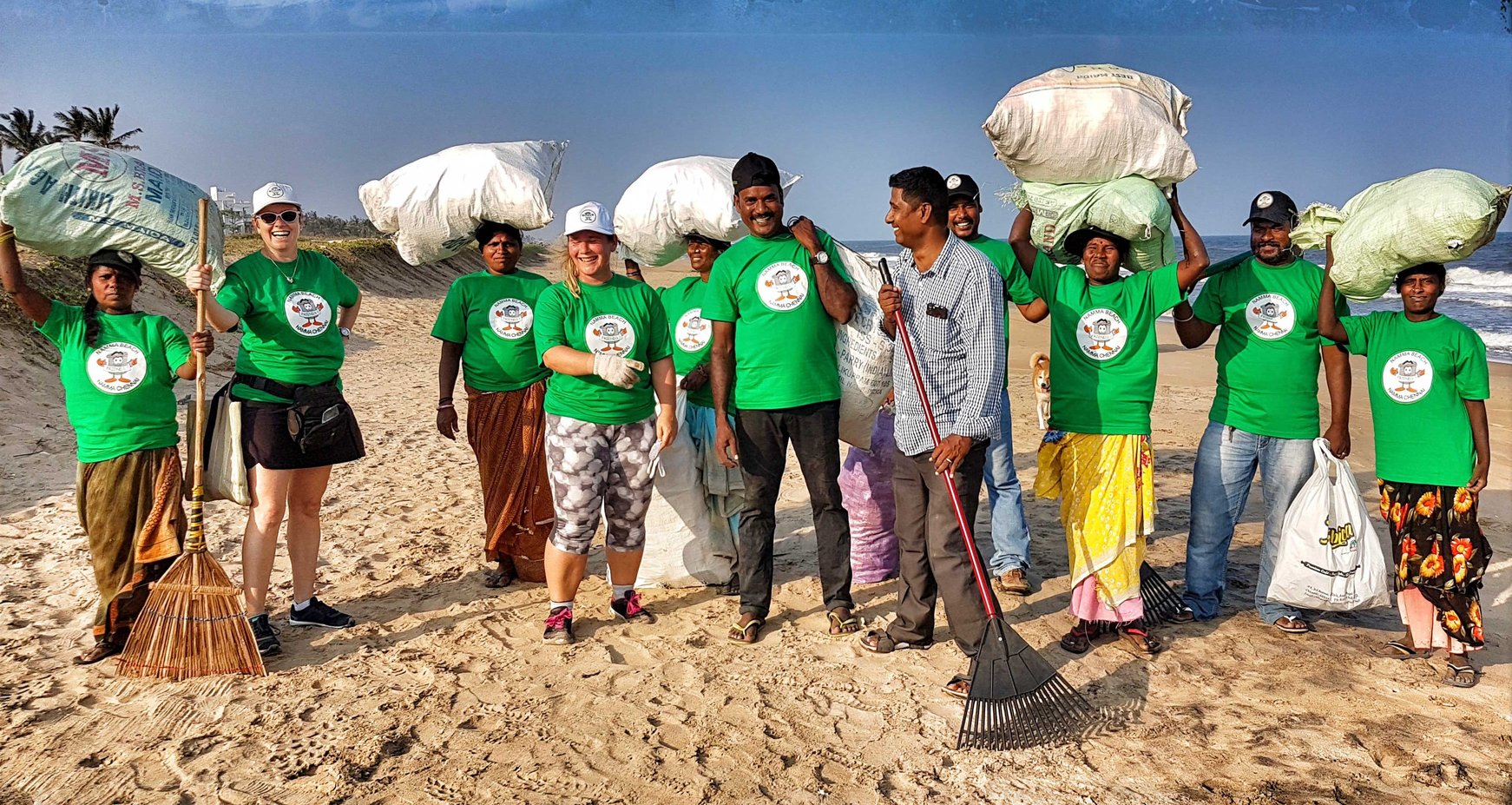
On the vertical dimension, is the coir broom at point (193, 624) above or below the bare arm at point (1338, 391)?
below

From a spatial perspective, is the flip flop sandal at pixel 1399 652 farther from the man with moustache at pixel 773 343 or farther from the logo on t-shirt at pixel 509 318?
the logo on t-shirt at pixel 509 318

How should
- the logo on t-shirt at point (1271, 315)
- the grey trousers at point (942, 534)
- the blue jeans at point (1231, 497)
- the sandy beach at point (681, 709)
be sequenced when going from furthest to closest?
the blue jeans at point (1231, 497), the logo on t-shirt at point (1271, 315), the grey trousers at point (942, 534), the sandy beach at point (681, 709)

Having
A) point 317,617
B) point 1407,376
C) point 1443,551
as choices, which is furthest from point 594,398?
point 1443,551

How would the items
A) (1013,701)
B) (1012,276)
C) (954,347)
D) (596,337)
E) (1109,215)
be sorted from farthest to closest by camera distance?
(1012,276) < (596,337) < (1109,215) < (954,347) < (1013,701)

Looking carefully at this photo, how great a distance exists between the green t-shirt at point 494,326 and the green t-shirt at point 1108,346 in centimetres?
238

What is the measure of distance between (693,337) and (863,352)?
3.42ft

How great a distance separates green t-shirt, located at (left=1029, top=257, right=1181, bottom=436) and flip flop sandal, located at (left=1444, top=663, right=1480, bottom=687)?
1.46 meters

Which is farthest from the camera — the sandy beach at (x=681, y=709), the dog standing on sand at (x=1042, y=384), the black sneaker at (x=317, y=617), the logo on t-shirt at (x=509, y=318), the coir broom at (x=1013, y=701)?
the logo on t-shirt at (x=509, y=318)

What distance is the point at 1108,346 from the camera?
3.93m

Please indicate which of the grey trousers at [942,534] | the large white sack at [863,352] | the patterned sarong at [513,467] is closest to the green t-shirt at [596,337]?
the patterned sarong at [513,467]

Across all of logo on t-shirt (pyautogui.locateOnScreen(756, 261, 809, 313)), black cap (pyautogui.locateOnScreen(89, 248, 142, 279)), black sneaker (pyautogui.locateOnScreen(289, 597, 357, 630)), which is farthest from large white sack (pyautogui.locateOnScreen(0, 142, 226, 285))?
logo on t-shirt (pyautogui.locateOnScreen(756, 261, 809, 313))

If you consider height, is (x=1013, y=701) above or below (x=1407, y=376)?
below

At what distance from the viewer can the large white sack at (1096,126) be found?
13.1 feet

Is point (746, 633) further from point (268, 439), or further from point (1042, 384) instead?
point (268, 439)
